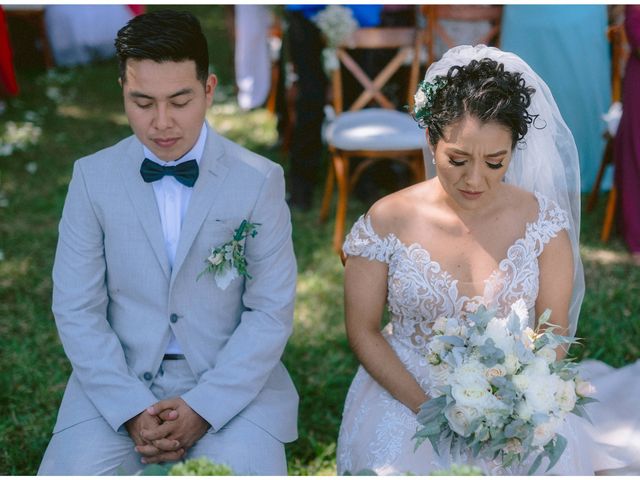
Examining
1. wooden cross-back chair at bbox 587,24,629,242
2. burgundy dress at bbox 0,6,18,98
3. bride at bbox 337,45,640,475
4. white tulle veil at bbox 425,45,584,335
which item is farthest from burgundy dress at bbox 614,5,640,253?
burgundy dress at bbox 0,6,18,98


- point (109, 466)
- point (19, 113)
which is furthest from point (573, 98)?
point (19, 113)

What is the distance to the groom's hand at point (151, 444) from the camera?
2.53m

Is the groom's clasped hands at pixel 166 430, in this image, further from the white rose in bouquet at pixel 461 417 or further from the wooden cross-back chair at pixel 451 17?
the wooden cross-back chair at pixel 451 17

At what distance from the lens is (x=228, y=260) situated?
2652 mm

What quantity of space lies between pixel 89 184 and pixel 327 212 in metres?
3.37

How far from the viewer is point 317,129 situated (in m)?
6.18

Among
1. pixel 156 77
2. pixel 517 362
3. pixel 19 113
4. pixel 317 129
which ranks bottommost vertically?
pixel 19 113

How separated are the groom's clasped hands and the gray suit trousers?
44 mm

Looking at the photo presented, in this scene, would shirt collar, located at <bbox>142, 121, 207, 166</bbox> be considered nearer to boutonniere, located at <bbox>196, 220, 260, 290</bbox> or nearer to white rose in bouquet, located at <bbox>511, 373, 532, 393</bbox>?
boutonniere, located at <bbox>196, 220, 260, 290</bbox>

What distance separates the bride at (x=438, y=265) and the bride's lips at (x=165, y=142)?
0.71 meters

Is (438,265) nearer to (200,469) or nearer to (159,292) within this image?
(159,292)

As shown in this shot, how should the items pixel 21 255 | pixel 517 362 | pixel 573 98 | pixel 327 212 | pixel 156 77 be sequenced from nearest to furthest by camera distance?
pixel 517 362 < pixel 156 77 < pixel 21 255 < pixel 327 212 < pixel 573 98

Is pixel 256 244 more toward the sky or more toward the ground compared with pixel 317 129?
more toward the sky

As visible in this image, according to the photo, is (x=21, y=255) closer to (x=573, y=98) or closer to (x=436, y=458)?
(x=436, y=458)
